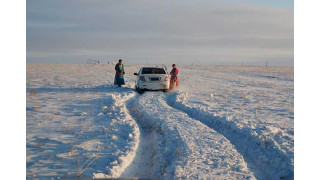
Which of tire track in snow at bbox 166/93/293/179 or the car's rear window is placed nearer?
tire track in snow at bbox 166/93/293/179

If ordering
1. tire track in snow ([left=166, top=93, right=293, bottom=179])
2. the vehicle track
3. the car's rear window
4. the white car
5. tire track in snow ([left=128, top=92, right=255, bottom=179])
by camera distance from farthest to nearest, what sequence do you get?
the car's rear window < the white car < tire track in snow ([left=166, top=93, right=293, bottom=179]) < the vehicle track < tire track in snow ([left=128, top=92, right=255, bottom=179])

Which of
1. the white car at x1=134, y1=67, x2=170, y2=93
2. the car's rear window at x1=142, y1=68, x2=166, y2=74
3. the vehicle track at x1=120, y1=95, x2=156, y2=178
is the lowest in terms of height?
the vehicle track at x1=120, y1=95, x2=156, y2=178

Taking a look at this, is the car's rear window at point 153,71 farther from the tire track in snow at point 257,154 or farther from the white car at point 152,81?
the tire track in snow at point 257,154

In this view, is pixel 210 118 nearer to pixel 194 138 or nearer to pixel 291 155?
pixel 194 138

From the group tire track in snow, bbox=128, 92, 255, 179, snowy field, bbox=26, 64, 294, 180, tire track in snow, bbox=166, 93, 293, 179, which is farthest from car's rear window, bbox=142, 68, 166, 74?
tire track in snow, bbox=166, 93, 293, 179

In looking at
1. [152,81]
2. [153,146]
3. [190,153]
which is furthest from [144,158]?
[152,81]

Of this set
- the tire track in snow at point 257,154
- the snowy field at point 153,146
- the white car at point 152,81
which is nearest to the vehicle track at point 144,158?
the snowy field at point 153,146

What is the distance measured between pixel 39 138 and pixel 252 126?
5.79 m

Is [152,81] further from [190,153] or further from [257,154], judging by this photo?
[190,153]

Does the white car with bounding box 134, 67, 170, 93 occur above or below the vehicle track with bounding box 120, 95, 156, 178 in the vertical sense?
above

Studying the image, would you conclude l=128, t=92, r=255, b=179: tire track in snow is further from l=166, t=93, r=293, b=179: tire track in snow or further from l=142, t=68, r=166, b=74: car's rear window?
l=142, t=68, r=166, b=74: car's rear window

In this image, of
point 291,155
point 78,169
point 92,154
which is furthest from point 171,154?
point 291,155

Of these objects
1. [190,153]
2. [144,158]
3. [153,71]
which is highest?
[153,71]

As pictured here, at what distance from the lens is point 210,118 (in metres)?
9.88
